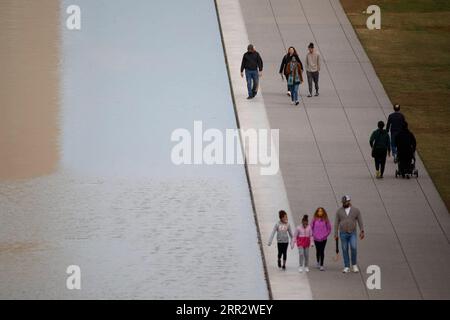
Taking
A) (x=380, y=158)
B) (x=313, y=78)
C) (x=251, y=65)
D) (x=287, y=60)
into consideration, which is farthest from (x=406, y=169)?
(x=251, y=65)

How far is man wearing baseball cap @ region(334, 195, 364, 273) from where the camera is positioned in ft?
86.7

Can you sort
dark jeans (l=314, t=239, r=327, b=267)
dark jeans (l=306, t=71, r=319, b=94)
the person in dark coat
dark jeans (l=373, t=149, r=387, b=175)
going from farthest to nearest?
dark jeans (l=306, t=71, r=319, b=94)
dark jeans (l=373, t=149, r=387, b=175)
the person in dark coat
dark jeans (l=314, t=239, r=327, b=267)

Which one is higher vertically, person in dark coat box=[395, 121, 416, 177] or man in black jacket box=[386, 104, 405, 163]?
man in black jacket box=[386, 104, 405, 163]

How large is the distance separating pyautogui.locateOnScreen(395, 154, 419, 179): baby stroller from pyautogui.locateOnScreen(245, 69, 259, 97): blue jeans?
6086mm

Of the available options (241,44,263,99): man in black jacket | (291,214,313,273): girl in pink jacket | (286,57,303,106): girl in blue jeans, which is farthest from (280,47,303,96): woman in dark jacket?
(291,214,313,273): girl in pink jacket

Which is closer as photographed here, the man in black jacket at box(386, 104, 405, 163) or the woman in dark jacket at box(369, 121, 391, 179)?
the woman in dark jacket at box(369, 121, 391, 179)

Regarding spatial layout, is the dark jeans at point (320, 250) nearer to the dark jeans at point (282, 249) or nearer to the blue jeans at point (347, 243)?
the blue jeans at point (347, 243)

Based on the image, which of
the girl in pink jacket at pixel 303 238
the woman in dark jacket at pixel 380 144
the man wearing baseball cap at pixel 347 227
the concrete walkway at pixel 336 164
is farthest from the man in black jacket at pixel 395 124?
the girl in pink jacket at pixel 303 238

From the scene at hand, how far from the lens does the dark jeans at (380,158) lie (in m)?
31.3

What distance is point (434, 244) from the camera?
91.6ft

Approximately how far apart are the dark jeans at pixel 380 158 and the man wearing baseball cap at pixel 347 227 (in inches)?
196

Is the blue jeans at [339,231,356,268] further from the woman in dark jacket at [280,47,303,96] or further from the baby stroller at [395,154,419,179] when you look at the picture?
the woman in dark jacket at [280,47,303,96]
